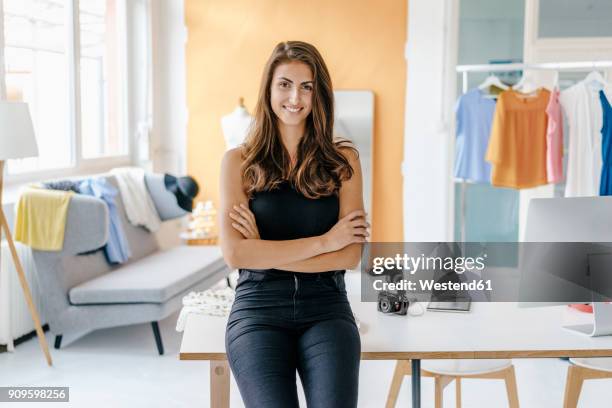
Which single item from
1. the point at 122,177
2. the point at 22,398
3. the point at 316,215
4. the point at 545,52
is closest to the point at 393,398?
the point at 316,215

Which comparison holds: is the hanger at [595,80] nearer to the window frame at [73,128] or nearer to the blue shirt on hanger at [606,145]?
the blue shirt on hanger at [606,145]

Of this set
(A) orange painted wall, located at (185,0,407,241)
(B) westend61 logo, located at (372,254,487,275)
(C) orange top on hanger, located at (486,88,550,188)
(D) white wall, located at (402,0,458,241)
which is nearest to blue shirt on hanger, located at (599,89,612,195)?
(C) orange top on hanger, located at (486,88,550,188)

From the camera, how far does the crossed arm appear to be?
79.8 inches

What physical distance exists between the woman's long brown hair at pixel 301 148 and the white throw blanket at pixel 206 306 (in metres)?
0.35

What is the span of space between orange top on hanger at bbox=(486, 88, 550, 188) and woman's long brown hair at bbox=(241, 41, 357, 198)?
2630 millimetres

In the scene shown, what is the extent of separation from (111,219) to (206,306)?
7.06 ft

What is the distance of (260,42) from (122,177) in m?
1.87

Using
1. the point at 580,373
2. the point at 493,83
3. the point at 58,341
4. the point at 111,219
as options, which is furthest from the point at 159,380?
the point at 493,83

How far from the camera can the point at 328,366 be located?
1.77 m

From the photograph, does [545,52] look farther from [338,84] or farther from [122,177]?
[122,177]

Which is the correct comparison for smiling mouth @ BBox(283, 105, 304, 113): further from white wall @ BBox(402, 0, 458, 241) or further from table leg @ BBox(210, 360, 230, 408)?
white wall @ BBox(402, 0, 458, 241)

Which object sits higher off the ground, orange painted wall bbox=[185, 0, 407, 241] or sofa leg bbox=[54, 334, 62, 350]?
orange painted wall bbox=[185, 0, 407, 241]

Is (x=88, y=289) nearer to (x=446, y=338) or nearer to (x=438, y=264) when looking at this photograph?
(x=438, y=264)

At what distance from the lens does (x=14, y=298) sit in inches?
152
